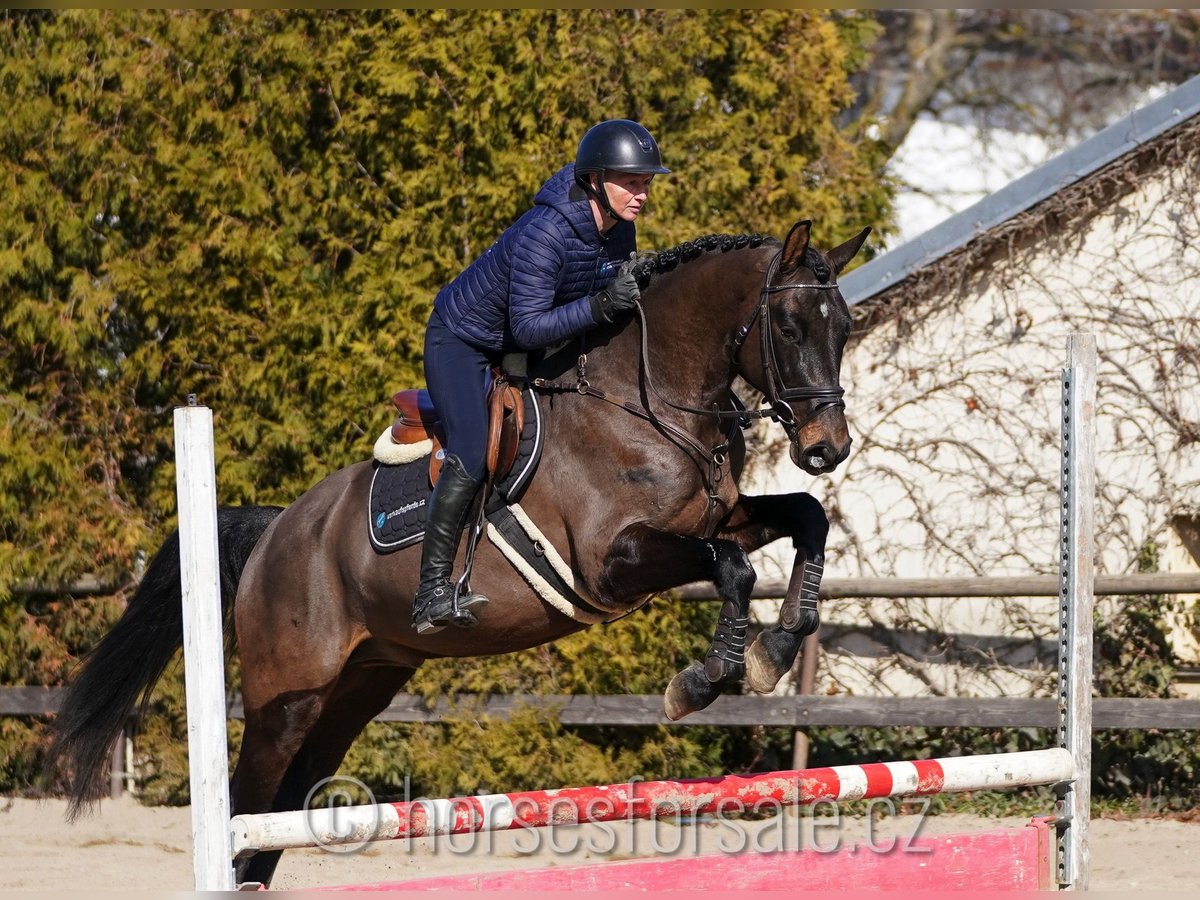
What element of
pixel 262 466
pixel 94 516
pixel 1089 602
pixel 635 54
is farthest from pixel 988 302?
pixel 94 516

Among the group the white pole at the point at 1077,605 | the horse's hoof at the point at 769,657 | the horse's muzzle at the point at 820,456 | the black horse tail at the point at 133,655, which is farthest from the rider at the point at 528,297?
the white pole at the point at 1077,605

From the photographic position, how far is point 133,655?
199 inches

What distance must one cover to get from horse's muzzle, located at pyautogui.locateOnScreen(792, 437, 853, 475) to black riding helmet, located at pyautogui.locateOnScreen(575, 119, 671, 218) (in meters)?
0.85

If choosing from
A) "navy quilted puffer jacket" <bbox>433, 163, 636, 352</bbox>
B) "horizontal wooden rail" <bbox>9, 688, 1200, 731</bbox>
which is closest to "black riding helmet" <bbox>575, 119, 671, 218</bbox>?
"navy quilted puffer jacket" <bbox>433, 163, 636, 352</bbox>

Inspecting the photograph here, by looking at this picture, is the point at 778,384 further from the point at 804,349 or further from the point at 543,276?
the point at 543,276

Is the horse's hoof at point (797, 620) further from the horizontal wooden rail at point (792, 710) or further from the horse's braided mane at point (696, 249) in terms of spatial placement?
the horizontal wooden rail at point (792, 710)

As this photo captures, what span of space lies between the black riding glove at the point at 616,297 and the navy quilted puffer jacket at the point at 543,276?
4 cm

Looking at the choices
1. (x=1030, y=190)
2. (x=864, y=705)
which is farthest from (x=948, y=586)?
(x=1030, y=190)

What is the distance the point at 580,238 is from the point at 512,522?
834 millimetres

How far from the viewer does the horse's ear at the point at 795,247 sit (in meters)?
3.78

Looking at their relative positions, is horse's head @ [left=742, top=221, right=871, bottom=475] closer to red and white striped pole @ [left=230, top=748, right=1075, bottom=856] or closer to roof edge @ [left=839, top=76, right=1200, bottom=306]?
red and white striped pole @ [left=230, top=748, right=1075, bottom=856]

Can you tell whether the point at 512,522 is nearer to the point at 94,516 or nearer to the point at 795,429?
the point at 795,429

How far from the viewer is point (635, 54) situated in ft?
22.5

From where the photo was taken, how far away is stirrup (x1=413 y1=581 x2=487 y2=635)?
3965 mm
